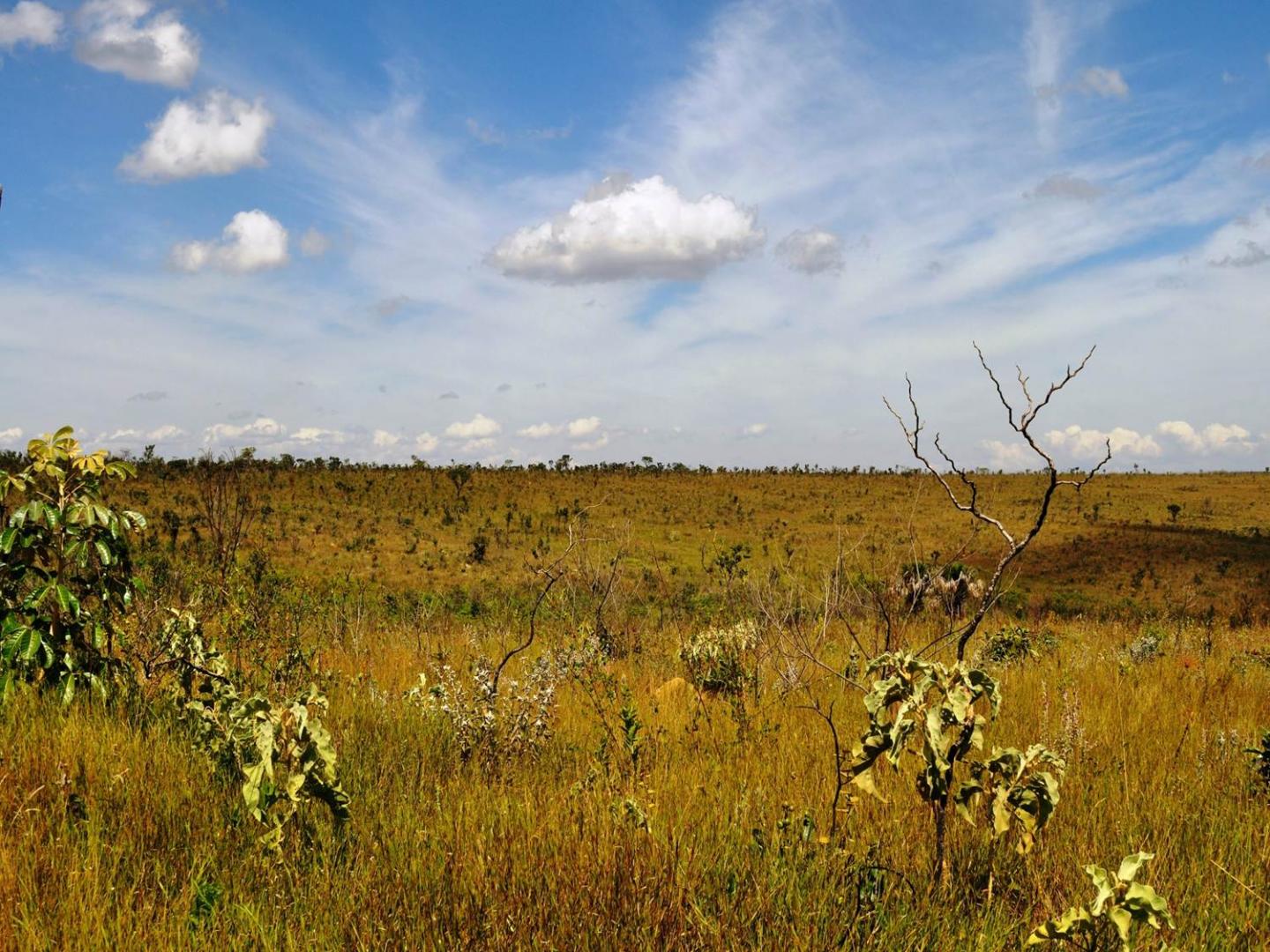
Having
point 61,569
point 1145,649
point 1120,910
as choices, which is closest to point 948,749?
point 1120,910

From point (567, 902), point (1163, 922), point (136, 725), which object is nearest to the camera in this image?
point (567, 902)

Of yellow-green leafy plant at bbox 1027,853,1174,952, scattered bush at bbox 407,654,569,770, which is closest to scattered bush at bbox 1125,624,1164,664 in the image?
scattered bush at bbox 407,654,569,770

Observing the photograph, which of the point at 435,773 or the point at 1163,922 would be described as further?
the point at 435,773

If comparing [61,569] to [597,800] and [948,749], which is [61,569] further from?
[948,749]

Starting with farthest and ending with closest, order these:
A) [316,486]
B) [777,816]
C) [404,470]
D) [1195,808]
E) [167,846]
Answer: [404,470] < [316,486] < [1195,808] < [777,816] < [167,846]

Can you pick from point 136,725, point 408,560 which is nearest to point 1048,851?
point 136,725

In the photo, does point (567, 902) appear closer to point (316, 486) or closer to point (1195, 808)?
point (1195, 808)

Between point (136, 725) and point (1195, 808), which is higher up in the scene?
point (136, 725)

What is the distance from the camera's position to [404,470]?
3775 cm

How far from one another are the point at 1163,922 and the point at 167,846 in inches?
139

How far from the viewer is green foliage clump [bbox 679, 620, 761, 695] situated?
682 centimetres

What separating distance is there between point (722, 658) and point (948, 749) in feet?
15.4

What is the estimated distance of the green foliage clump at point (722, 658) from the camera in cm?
682

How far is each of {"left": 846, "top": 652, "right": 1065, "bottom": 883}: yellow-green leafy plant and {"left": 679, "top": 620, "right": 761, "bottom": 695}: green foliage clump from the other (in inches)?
143
